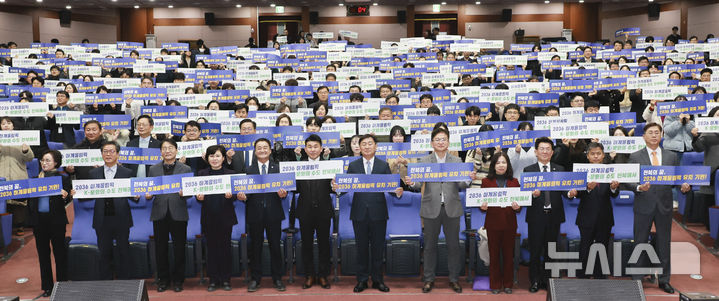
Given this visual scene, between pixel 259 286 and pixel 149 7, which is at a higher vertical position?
pixel 149 7

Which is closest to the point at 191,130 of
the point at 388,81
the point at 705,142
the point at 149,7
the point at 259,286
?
the point at 259,286

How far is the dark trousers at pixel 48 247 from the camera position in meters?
6.49

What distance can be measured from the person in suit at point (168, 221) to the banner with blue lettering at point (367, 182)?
5.70ft

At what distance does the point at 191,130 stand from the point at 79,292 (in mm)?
3649

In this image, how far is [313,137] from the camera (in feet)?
21.9

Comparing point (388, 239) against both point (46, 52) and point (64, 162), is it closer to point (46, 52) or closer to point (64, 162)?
point (64, 162)

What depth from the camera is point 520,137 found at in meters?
7.29

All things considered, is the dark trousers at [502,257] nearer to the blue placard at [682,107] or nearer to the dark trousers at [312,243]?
the dark trousers at [312,243]

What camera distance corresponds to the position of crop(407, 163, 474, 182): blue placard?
20.9 feet

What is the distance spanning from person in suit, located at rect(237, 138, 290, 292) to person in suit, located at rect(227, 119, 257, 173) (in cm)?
15

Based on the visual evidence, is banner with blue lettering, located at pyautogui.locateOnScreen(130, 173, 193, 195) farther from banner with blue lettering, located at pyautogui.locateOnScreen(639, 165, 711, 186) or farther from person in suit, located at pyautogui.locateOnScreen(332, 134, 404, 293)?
banner with blue lettering, located at pyautogui.locateOnScreen(639, 165, 711, 186)

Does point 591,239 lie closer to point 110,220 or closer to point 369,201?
point 369,201

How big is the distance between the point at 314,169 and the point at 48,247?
2.98 m

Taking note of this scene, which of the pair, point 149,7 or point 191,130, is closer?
point 191,130
